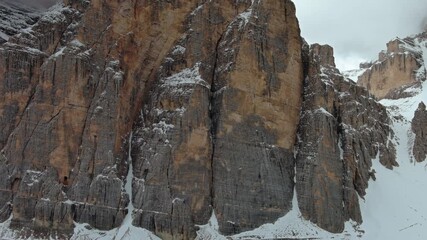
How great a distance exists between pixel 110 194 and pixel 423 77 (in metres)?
109

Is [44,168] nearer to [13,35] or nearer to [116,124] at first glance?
[116,124]

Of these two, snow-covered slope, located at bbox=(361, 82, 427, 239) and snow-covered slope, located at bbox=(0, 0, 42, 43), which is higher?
snow-covered slope, located at bbox=(0, 0, 42, 43)

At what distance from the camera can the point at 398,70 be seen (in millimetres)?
161750

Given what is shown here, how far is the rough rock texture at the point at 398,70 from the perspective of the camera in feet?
517

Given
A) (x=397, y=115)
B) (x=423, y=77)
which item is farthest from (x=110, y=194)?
(x=423, y=77)

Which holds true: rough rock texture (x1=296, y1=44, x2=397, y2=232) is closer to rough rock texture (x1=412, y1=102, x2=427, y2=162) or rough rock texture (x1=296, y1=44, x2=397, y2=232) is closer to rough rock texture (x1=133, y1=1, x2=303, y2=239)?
rough rock texture (x1=133, y1=1, x2=303, y2=239)

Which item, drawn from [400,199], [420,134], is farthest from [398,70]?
[400,199]

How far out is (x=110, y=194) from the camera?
7194cm

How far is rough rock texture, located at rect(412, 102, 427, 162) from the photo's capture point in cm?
10979

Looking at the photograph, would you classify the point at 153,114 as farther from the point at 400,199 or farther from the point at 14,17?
the point at 400,199

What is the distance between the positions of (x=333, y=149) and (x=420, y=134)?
32522 mm

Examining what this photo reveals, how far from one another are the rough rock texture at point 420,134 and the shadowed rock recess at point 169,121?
2125 cm

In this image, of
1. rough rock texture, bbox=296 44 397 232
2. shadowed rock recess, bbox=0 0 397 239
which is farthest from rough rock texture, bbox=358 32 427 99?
shadowed rock recess, bbox=0 0 397 239

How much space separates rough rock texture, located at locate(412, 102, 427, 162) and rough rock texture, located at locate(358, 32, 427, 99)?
121 feet
